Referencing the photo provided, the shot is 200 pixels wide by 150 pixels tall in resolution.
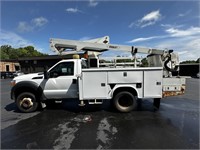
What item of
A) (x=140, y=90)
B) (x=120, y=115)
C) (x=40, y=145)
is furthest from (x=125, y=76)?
(x=40, y=145)

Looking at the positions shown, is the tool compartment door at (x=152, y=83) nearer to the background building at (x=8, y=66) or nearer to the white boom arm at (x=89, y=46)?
the white boom arm at (x=89, y=46)

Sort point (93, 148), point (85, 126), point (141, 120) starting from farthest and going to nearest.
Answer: point (141, 120), point (85, 126), point (93, 148)

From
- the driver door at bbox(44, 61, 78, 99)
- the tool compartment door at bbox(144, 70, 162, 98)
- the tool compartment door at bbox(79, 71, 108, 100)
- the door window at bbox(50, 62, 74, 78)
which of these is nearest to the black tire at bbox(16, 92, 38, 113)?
the driver door at bbox(44, 61, 78, 99)

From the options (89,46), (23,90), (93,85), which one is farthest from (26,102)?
(89,46)

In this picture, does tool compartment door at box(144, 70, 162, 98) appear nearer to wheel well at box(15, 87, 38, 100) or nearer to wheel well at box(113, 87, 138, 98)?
Answer: wheel well at box(113, 87, 138, 98)

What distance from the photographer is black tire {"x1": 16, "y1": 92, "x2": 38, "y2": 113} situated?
6.71 m

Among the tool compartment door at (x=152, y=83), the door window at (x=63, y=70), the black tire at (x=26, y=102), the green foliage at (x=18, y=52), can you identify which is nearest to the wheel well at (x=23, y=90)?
the black tire at (x=26, y=102)

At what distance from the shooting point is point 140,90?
626 centimetres

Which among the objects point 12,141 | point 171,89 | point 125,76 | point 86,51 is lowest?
point 12,141

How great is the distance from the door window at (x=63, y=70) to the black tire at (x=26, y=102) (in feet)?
4.21

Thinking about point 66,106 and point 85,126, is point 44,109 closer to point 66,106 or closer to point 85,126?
point 66,106

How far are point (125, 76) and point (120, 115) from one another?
4.89 ft

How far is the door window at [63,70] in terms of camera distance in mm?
6695

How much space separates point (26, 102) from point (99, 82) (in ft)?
10.4
